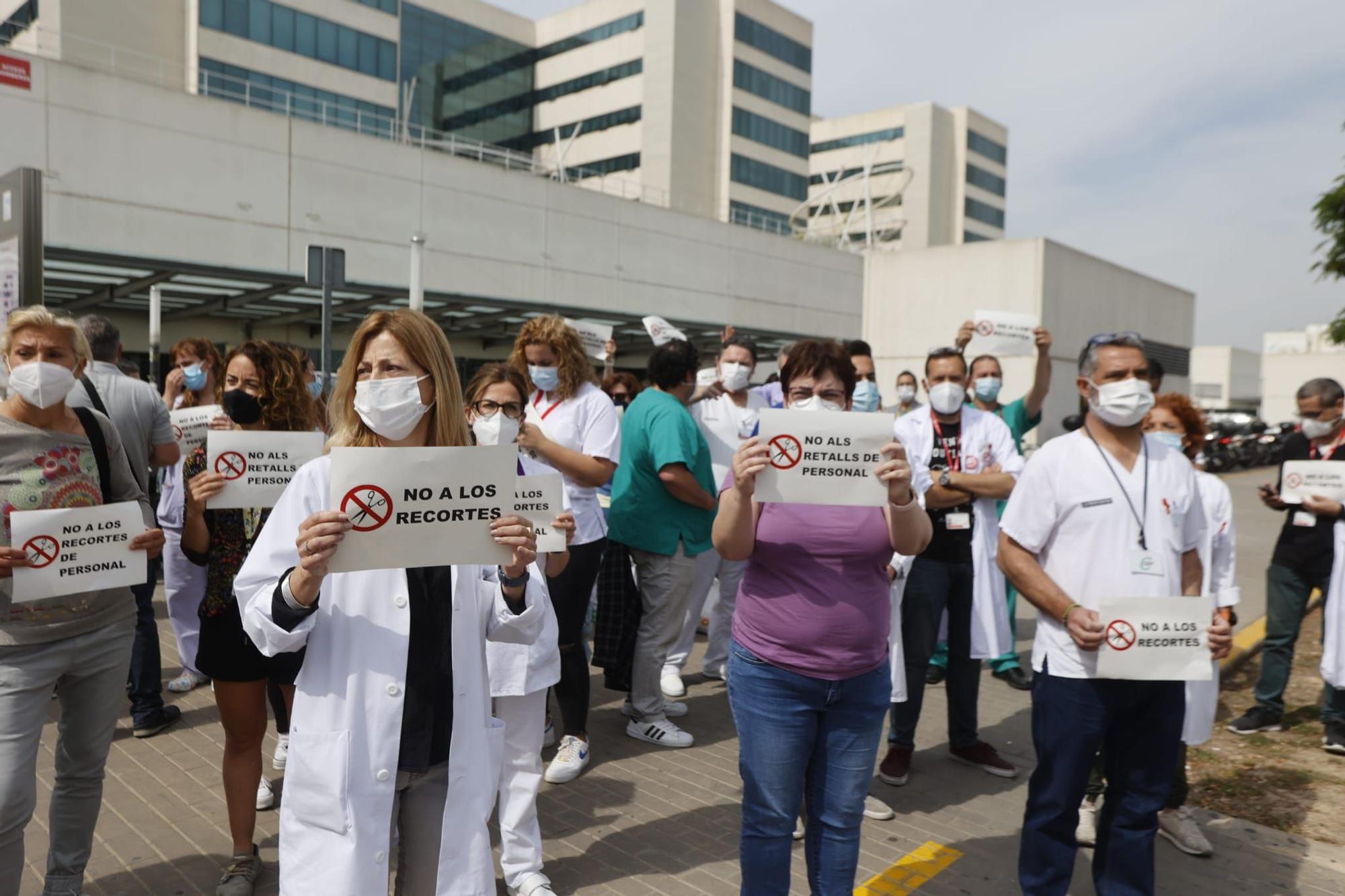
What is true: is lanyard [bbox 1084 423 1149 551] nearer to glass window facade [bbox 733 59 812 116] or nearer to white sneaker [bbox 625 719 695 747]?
white sneaker [bbox 625 719 695 747]

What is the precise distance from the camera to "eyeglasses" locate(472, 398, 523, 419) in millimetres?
3879

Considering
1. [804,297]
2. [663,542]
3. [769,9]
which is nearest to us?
[663,542]

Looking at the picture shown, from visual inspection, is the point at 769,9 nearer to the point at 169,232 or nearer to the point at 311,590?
the point at 169,232

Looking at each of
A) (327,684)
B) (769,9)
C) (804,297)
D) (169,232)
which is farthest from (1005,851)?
(769,9)

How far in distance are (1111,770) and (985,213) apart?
79.7 metres

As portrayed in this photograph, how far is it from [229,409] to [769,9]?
54.1 metres

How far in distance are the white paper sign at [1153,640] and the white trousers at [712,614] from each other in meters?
3.24

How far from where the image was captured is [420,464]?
6.98 feet

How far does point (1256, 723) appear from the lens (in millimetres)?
5594

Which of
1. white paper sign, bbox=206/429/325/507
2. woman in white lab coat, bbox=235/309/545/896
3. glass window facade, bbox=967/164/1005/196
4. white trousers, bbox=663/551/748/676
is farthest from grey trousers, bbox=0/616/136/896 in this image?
glass window facade, bbox=967/164/1005/196

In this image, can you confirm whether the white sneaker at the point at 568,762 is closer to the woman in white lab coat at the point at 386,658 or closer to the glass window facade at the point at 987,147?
the woman in white lab coat at the point at 386,658

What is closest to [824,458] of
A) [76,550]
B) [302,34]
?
[76,550]

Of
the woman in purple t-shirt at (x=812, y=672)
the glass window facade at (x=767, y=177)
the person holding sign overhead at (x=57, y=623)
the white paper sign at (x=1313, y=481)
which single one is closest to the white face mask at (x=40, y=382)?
the person holding sign overhead at (x=57, y=623)

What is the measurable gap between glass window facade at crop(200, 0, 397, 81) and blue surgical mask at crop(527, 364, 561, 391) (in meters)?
33.4
